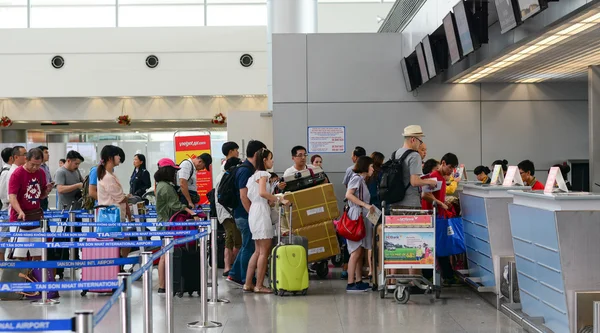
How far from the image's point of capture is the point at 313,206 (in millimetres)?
9703

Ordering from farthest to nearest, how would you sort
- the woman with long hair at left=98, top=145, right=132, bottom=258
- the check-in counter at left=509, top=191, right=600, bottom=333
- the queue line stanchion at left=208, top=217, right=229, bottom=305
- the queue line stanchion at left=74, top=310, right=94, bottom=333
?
the woman with long hair at left=98, top=145, right=132, bottom=258, the queue line stanchion at left=208, top=217, right=229, bottom=305, the check-in counter at left=509, top=191, right=600, bottom=333, the queue line stanchion at left=74, top=310, right=94, bottom=333

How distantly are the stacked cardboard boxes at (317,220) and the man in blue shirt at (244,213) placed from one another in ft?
2.57

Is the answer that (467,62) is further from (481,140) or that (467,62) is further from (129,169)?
(129,169)

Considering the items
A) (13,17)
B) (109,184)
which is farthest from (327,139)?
(13,17)

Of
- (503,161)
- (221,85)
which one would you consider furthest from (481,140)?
(221,85)

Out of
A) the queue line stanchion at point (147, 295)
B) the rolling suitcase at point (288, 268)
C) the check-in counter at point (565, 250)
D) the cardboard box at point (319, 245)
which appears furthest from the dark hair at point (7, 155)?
the check-in counter at point (565, 250)

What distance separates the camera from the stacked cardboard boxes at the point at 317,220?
9664 mm

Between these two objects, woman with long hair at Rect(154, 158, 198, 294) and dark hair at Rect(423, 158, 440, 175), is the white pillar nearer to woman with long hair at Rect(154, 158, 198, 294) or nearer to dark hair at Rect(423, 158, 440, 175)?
dark hair at Rect(423, 158, 440, 175)

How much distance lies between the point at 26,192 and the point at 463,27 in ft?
15.1

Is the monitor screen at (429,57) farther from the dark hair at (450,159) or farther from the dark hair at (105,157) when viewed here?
the dark hair at (105,157)

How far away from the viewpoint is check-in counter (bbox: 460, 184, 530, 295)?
7377mm

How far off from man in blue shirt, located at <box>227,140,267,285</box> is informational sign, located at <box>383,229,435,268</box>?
1551 mm

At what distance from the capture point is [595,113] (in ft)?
29.9

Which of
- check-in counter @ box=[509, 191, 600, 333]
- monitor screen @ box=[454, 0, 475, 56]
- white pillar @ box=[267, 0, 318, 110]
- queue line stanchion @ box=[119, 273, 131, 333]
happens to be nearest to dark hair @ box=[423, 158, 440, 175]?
monitor screen @ box=[454, 0, 475, 56]
